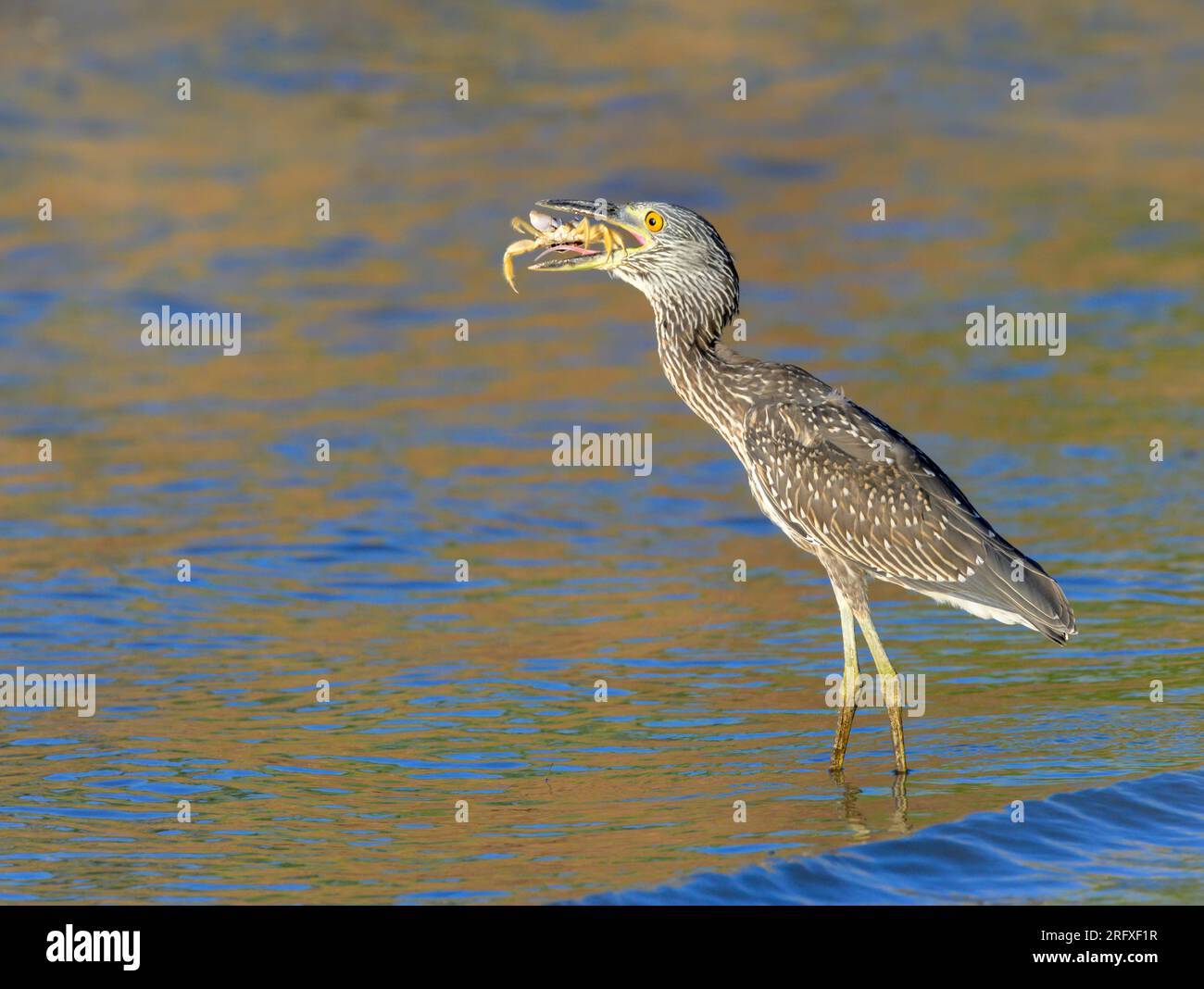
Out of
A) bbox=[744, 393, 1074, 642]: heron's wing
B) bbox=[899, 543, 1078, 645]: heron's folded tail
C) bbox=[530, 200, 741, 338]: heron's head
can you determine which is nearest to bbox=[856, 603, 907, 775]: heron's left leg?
bbox=[744, 393, 1074, 642]: heron's wing

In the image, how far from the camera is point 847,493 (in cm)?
1109

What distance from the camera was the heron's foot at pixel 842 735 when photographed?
11.2 m

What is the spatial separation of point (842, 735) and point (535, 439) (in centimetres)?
838

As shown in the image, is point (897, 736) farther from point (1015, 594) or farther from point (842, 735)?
point (1015, 594)

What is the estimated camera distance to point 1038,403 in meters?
20.1

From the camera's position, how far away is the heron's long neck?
11695 millimetres

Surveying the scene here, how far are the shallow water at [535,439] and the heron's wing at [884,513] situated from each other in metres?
1.01

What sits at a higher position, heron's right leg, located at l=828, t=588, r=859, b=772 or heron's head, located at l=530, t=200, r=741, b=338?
heron's head, located at l=530, t=200, r=741, b=338

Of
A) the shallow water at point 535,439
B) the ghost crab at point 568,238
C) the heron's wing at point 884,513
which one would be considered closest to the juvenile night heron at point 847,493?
the heron's wing at point 884,513

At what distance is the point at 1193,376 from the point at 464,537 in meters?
8.42

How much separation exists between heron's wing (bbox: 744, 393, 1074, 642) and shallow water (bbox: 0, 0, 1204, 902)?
39.9 inches

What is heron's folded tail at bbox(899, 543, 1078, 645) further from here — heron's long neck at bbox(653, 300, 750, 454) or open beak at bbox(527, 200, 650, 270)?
open beak at bbox(527, 200, 650, 270)

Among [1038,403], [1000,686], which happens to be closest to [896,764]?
[1000,686]

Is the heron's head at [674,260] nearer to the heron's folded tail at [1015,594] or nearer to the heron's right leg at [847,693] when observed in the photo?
the heron's right leg at [847,693]
